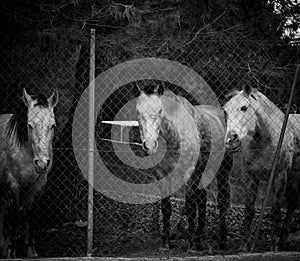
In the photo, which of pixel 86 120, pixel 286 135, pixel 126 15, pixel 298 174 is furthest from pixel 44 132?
pixel 298 174

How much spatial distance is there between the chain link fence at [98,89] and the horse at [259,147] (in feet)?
0.73

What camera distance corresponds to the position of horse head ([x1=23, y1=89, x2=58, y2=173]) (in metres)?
5.99

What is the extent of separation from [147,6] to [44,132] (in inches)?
111

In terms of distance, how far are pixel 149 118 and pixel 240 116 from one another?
1.14 metres

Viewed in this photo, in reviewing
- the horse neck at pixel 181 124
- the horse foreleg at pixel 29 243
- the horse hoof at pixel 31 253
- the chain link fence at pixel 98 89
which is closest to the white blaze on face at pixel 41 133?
the chain link fence at pixel 98 89

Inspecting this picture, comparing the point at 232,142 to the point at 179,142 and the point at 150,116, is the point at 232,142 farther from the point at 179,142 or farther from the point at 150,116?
the point at 150,116

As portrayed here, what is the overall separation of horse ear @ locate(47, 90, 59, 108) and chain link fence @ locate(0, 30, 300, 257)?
1.79 ft

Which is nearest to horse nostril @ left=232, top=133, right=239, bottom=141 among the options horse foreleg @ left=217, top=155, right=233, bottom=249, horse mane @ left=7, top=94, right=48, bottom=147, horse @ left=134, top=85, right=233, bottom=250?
horse @ left=134, top=85, right=233, bottom=250

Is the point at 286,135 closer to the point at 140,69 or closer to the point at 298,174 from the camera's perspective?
the point at 298,174

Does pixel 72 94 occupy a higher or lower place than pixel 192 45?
lower

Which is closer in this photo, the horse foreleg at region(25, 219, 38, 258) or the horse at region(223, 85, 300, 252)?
the horse foreleg at region(25, 219, 38, 258)

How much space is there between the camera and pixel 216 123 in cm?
810

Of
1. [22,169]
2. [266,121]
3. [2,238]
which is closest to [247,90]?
[266,121]

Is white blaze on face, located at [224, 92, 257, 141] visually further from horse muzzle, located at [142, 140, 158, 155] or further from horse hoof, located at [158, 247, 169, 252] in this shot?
horse hoof, located at [158, 247, 169, 252]
